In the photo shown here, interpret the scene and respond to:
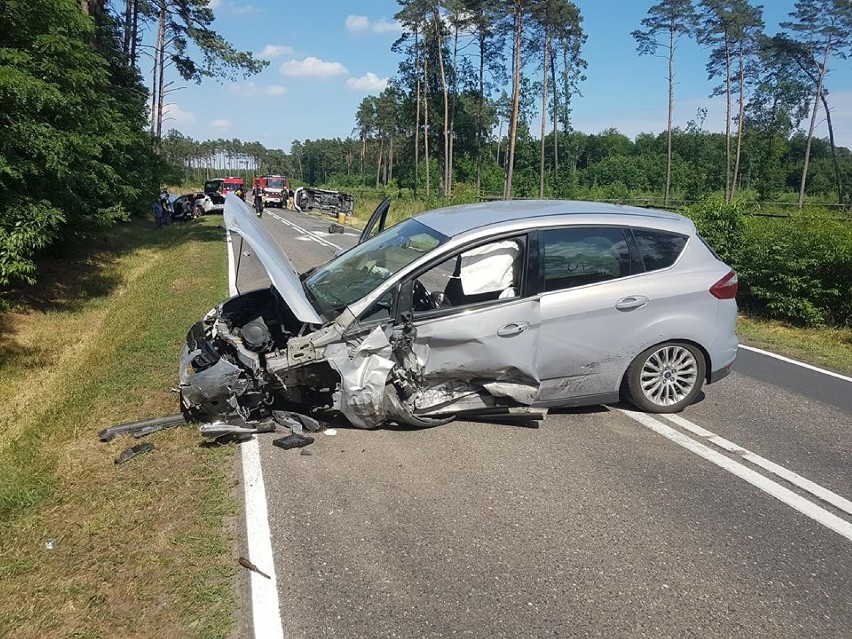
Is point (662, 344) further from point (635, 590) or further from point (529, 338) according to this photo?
point (635, 590)

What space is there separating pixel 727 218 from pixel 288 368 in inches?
396

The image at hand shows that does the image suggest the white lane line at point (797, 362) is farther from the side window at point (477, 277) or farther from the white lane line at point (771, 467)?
the side window at point (477, 277)

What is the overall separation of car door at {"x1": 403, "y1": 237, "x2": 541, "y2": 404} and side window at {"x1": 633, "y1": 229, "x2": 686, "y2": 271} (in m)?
1.10

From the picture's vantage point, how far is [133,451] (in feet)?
14.3

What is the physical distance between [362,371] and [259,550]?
4.76 feet

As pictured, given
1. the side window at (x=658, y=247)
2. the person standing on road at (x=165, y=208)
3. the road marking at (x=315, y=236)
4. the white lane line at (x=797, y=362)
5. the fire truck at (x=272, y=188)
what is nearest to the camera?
the side window at (x=658, y=247)

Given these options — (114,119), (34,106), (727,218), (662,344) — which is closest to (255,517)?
(662,344)

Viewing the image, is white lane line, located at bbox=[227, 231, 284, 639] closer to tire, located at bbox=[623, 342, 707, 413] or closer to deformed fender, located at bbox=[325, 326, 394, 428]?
deformed fender, located at bbox=[325, 326, 394, 428]

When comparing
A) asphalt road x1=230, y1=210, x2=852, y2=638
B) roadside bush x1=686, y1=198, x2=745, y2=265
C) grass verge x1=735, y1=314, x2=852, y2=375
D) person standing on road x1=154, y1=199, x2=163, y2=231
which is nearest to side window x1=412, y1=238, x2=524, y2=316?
asphalt road x1=230, y1=210, x2=852, y2=638

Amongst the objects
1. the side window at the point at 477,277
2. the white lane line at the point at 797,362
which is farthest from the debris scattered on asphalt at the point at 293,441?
the white lane line at the point at 797,362

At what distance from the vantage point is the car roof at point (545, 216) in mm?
4906

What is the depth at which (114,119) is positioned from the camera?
1484 centimetres

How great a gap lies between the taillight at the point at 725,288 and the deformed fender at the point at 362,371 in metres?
2.83

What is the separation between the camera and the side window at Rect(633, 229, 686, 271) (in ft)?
16.7
